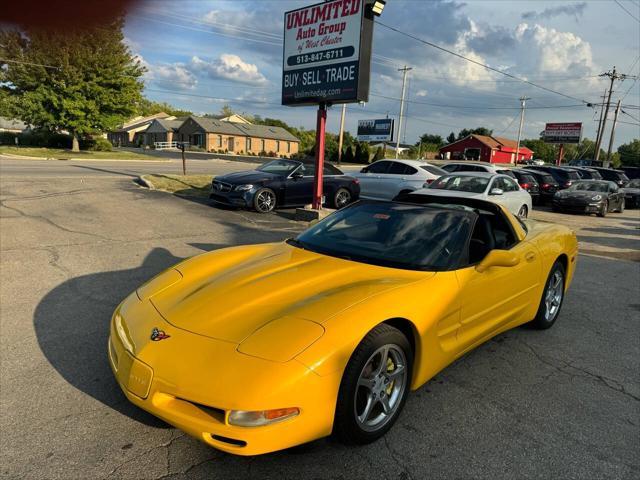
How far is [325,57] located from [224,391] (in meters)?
10.1

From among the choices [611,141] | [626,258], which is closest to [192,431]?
[626,258]

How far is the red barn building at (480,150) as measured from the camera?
76875 millimetres

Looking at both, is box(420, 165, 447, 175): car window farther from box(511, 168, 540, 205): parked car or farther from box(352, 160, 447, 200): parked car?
box(511, 168, 540, 205): parked car

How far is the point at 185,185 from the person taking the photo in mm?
15648

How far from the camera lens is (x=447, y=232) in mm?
3701

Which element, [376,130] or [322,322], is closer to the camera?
[322,322]

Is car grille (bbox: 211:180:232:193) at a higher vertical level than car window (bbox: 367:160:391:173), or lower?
lower

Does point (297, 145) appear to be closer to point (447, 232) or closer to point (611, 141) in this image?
point (611, 141)

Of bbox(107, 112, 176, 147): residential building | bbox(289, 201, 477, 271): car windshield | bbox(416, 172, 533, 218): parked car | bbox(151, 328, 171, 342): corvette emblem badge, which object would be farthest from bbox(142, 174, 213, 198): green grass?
bbox(107, 112, 176, 147): residential building

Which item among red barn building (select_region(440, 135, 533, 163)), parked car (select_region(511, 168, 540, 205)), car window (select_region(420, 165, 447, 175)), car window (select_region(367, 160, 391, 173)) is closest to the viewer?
car window (select_region(420, 165, 447, 175))

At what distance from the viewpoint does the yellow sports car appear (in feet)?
7.38

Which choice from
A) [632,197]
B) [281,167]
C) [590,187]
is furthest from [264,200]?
[632,197]

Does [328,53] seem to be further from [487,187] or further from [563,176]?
[563,176]

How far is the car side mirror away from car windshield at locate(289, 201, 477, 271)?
182 millimetres
